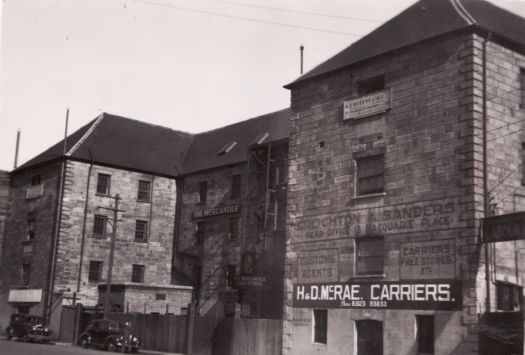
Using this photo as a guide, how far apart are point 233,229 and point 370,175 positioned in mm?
16710

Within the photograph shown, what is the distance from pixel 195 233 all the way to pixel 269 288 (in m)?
9.99

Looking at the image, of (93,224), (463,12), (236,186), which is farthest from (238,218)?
(463,12)

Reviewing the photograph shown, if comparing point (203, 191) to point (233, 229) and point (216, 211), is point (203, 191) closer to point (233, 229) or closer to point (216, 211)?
point (216, 211)

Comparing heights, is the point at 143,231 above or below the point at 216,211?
below

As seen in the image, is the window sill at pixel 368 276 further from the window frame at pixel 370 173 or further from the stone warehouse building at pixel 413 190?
the window frame at pixel 370 173

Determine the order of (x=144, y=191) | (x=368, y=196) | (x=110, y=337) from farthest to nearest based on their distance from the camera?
(x=144, y=191) < (x=110, y=337) < (x=368, y=196)

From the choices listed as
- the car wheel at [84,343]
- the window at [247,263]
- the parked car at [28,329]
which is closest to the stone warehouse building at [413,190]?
the window at [247,263]

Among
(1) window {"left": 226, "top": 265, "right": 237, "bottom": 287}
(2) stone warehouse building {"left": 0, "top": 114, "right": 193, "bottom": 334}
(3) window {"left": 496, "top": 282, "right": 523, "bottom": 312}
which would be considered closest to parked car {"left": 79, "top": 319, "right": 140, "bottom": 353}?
(2) stone warehouse building {"left": 0, "top": 114, "right": 193, "bottom": 334}

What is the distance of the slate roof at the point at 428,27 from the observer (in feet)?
72.9

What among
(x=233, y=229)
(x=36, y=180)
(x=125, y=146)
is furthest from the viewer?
(x=125, y=146)

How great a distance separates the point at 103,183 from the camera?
4275cm

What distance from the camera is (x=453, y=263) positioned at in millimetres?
20469

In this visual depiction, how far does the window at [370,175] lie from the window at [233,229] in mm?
15648

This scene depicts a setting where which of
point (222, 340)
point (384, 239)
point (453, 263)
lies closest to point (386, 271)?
point (384, 239)
